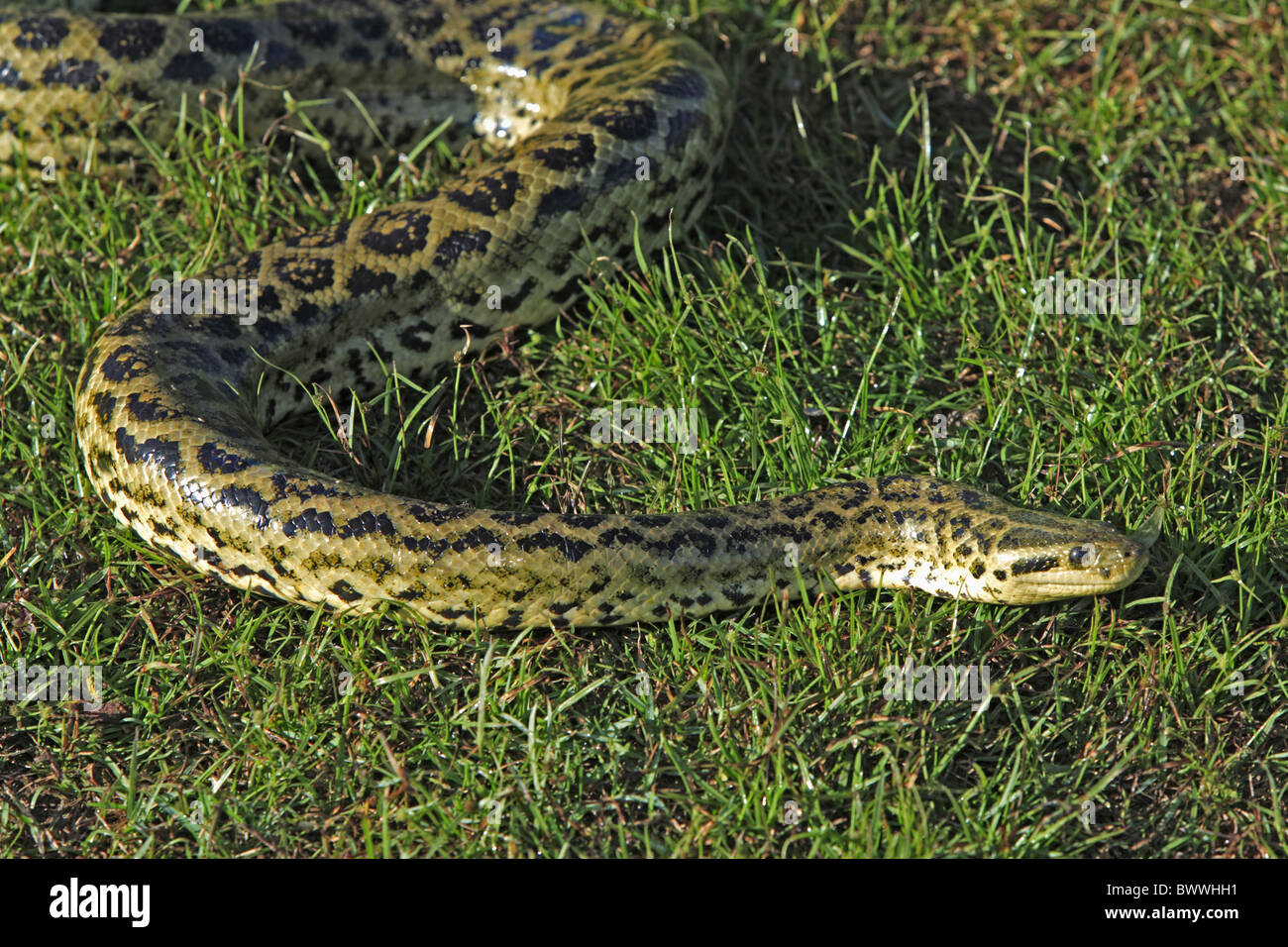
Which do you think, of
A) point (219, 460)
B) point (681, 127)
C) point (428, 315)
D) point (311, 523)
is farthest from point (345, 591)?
point (681, 127)

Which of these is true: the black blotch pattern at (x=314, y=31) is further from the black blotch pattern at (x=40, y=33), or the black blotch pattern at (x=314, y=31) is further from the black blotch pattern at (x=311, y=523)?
the black blotch pattern at (x=311, y=523)

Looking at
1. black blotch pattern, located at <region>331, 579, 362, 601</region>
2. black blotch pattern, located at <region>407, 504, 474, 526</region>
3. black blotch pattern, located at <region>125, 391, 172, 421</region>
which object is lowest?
black blotch pattern, located at <region>331, 579, 362, 601</region>

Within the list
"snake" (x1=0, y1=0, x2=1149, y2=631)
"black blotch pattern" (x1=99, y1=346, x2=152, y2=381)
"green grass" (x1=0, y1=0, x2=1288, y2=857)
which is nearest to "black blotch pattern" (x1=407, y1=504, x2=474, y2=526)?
"snake" (x1=0, y1=0, x2=1149, y2=631)

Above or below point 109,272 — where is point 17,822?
below

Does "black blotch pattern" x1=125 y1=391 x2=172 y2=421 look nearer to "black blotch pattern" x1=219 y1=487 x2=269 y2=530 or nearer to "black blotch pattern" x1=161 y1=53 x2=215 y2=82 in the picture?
"black blotch pattern" x1=219 y1=487 x2=269 y2=530

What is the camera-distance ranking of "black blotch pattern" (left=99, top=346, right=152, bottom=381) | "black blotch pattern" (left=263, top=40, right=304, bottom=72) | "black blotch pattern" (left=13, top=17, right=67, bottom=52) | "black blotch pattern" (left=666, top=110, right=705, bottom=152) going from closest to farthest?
1. "black blotch pattern" (left=99, top=346, right=152, bottom=381)
2. "black blotch pattern" (left=666, top=110, right=705, bottom=152)
3. "black blotch pattern" (left=13, top=17, right=67, bottom=52)
4. "black blotch pattern" (left=263, top=40, right=304, bottom=72)

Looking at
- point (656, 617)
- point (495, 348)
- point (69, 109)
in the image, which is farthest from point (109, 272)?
point (656, 617)

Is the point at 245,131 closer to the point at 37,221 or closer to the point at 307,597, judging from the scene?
the point at 37,221
